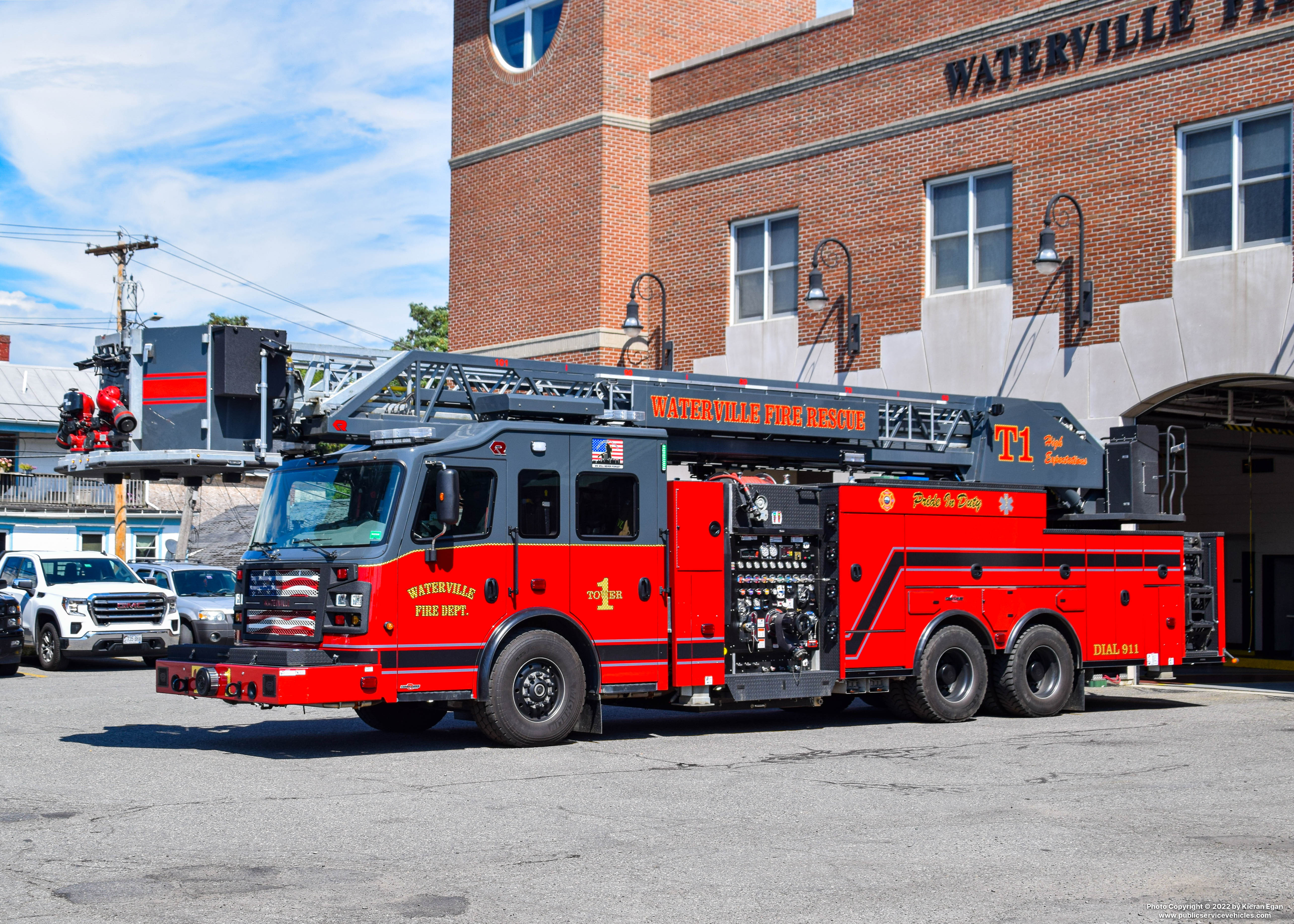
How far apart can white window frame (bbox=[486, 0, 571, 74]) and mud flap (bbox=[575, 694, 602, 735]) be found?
57.5ft

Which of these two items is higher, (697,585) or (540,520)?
(540,520)

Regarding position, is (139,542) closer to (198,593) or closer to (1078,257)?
(198,593)

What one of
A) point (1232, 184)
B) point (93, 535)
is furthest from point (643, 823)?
point (93, 535)

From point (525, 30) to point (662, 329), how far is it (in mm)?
Answer: 6587

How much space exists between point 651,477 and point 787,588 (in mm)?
1853

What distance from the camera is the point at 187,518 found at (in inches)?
1667

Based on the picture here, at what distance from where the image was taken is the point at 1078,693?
15953mm

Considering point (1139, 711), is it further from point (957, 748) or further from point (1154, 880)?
point (1154, 880)

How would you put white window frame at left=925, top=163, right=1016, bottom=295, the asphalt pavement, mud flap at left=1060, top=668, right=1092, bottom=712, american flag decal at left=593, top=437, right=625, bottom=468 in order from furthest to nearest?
1. white window frame at left=925, top=163, right=1016, bottom=295
2. mud flap at left=1060, top=668, right=1092, bottom=712
3. american flag decal at left=593, top=437, right=625, bottom=468
4. the asphalt pavement

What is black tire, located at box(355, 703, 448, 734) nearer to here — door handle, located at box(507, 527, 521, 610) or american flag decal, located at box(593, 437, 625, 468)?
door handle, located at box(507, 527, 521, 610)

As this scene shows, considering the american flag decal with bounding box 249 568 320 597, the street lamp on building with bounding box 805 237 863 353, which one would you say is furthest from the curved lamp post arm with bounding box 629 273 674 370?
the american flag decal with bounding box 249 568 320 597

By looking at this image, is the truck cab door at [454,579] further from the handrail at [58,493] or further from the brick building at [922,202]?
the handrail at [58,493]

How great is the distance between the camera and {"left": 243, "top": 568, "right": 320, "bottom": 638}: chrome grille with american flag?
11789mm

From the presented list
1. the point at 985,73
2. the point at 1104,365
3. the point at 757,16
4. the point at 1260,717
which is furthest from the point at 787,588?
the point at 757,16
